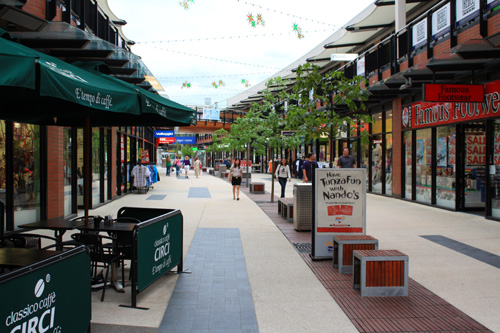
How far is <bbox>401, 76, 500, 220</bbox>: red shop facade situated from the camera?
11117mm

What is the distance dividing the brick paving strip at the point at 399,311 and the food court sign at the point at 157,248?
2029 mm

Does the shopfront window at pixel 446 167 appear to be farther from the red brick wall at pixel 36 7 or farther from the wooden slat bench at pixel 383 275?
A: the red brick wall at pixel 36 7

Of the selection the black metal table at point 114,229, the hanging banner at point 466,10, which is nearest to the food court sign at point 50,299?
the black metal table at point 114,229

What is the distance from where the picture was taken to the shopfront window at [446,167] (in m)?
13.1

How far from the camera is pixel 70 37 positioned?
8.05m

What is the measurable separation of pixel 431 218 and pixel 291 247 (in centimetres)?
544

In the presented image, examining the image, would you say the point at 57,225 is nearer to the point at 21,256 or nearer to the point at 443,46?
the point at 21,256

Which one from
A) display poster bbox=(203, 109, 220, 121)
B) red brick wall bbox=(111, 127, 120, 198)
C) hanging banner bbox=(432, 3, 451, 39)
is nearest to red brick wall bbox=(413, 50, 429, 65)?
hanging banner bbox=(432, 3, 451, 39)

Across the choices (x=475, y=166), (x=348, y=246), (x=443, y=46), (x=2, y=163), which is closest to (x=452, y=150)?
(x=475, y=166)

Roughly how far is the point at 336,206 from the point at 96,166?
983 cm

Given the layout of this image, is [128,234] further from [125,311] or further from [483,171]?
[483,171]

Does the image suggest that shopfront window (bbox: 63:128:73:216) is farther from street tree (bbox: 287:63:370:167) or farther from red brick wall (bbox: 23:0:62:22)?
street tree (bbox: 287:63:370:167)

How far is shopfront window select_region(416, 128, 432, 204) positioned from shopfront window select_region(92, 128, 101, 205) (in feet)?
36.0

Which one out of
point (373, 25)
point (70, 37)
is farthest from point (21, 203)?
point (373, 25)
